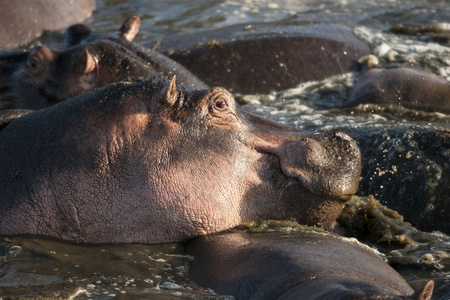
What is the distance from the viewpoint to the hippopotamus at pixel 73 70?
6836 mm

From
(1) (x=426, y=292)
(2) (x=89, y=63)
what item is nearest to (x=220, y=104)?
(1) (x=426, y=292)

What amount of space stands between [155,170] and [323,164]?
981 millimetres

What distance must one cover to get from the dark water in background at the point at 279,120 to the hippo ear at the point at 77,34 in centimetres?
183

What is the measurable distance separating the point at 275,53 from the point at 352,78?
0.99 m

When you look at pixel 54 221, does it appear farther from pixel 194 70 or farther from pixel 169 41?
pixel 169 41

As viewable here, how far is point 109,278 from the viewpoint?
392 cm

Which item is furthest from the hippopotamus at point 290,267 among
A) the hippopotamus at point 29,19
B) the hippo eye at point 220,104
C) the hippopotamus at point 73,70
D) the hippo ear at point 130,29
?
the hippopotamus at point 29,19

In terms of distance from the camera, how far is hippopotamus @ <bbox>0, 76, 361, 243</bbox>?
434 cm

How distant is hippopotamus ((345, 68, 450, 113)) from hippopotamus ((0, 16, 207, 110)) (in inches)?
84.3

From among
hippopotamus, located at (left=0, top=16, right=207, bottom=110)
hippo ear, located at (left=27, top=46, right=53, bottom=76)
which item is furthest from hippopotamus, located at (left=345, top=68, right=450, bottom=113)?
hippo ear, located at (left=27, top=46, right=53, bottom=76)

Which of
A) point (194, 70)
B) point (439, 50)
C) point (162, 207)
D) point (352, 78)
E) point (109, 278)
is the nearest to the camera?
point (109, 278)

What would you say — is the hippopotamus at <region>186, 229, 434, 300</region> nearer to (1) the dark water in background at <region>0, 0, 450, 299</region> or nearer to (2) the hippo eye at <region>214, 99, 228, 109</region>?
(1) the dark water in background at <region>0, 0, 450, 299</region>

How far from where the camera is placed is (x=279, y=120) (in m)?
7.61

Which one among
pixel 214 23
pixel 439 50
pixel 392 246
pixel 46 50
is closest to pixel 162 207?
pixel 392 246
